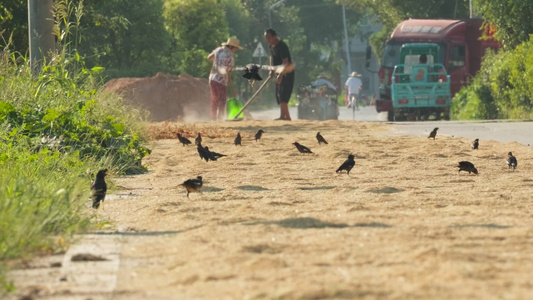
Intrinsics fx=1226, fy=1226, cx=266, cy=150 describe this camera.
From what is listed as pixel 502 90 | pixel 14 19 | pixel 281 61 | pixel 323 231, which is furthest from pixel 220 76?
pixel 323 231

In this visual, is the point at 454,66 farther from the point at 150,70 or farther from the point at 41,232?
the point at 41,232

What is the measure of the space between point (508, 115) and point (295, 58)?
56721mm

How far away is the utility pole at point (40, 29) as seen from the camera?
1827 cm

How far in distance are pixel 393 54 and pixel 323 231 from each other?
32287mm

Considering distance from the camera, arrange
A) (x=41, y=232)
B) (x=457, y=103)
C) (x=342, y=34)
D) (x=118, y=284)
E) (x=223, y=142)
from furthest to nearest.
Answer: (x=342, y=34), (x=457, y=103), (x=223, y=142), (x=41, y=232), (x=118, y=284)

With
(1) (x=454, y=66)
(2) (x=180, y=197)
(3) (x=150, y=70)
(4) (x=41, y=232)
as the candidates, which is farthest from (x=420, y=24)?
(4) (x=41, y=232)

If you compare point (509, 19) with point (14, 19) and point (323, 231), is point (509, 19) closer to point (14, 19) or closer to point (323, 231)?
point (14, 19)

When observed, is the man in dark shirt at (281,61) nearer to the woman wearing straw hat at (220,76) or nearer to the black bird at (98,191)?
the woman wearing straw hat at (220,76)

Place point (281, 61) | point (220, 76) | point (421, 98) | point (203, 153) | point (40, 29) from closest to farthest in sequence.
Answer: point (203, 153)
point (40, 29)
point (281, 61)
point (220, 76)
point (421, 98)

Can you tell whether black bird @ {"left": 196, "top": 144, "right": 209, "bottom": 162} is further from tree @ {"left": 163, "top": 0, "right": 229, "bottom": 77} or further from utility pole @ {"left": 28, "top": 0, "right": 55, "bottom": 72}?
tree @ {"left": 163, "top": 0, "right": 229, "bottom": 77}

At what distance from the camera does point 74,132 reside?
46.7 ft

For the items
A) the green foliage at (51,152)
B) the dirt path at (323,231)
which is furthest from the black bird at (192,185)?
the green foliage at (51,152)

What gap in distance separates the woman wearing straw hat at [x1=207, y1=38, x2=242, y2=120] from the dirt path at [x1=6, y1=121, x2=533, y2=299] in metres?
11.6

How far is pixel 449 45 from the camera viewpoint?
39.8 meters
